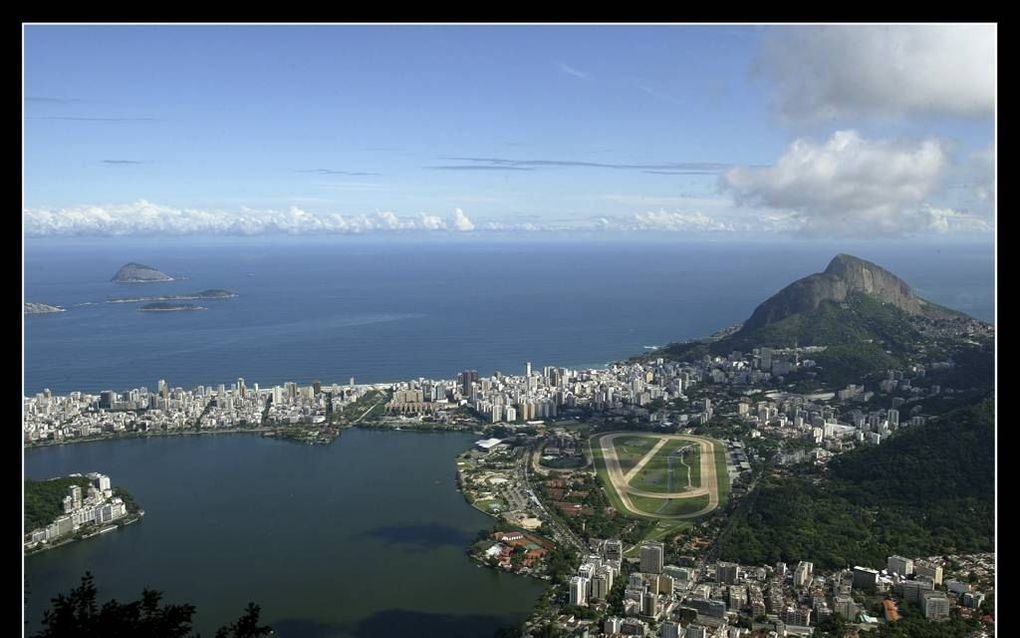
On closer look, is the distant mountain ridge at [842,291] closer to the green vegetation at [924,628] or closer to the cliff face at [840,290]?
the cliff face at [840,290]

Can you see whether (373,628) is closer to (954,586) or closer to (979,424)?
(954,586)

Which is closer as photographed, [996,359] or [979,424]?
[996,359]

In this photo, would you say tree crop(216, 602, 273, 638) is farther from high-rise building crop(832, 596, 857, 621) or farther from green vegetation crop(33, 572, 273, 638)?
high-rise building crop(832, 596, 857, 621)

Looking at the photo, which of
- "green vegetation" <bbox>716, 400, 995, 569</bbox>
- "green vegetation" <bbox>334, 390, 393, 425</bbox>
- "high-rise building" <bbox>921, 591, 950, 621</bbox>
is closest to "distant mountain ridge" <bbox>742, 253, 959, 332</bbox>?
"green vegetation" <bbox>716, 400, 995, 569</bbox>

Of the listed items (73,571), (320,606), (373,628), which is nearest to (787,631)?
(373,628)

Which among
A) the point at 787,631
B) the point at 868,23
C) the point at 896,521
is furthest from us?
the point at 896,521

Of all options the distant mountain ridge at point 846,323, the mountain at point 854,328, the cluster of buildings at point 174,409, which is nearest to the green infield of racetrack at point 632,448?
the mountain at point 854,328
